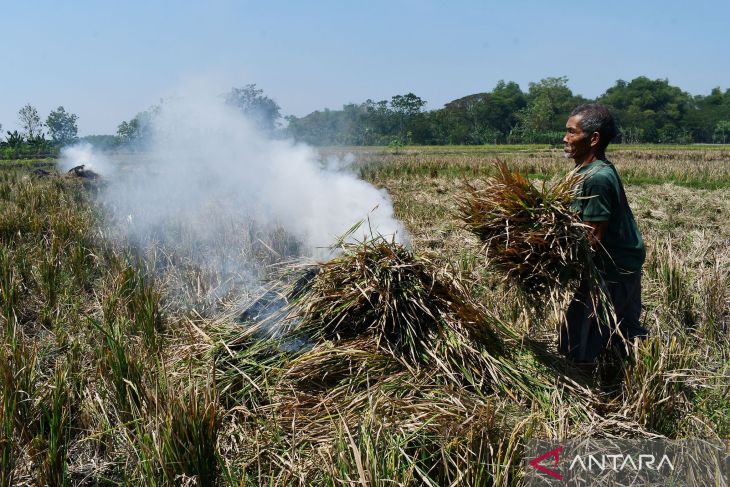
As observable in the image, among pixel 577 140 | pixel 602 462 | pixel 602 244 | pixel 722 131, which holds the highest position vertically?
pixel 722 131

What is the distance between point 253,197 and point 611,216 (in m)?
6.25

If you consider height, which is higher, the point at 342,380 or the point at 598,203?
the point at 598,203

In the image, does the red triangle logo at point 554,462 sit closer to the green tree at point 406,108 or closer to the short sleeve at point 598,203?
the short sleeve at point 598,203

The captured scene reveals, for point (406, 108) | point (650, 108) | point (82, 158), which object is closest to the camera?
point (82, 158)

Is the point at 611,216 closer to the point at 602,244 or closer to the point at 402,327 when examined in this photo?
the point at 602,244

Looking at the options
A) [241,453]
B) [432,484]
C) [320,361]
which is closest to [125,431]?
[241,453]

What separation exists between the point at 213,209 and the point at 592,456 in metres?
6.29

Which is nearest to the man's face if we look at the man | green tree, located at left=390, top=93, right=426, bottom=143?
the man

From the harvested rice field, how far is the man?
14 centimetres

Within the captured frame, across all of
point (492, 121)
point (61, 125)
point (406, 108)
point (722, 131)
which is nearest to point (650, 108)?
point (722, 131)

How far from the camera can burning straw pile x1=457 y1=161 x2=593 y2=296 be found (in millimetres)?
2975

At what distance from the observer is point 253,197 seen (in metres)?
8.54

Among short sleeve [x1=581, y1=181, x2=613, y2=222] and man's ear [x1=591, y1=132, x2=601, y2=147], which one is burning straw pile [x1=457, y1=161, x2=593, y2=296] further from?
man's ear [x1=591, y1=132, x2=601, y2=147]

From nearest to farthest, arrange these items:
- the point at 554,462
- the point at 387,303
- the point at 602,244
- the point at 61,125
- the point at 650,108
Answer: the point at 554,462, the point at 602,244, the point at 387,303, the point at 61,125, the point at 650,108
